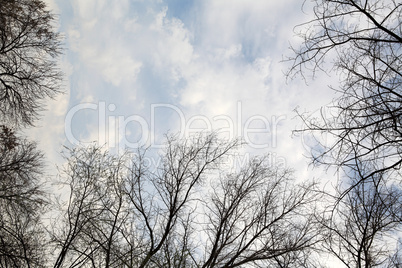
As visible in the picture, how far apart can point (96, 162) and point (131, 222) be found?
84.7 inches

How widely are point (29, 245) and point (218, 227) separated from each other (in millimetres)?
5087

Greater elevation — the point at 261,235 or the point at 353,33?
the point at 353,33

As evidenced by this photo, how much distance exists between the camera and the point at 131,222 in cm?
766

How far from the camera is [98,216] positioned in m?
7.32

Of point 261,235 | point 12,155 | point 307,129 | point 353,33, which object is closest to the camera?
point 353,33

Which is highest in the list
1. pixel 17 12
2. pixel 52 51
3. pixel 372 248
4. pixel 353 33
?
pixel 17 12

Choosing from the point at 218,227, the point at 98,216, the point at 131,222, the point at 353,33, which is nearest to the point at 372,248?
the point at 218,227

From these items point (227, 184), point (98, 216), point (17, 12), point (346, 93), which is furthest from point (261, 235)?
point (17, 12)

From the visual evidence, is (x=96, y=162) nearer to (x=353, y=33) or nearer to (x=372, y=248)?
(x=353, y=33)

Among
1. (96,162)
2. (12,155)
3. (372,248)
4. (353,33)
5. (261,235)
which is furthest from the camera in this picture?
(96,162)

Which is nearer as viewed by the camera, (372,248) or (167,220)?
(372,248)

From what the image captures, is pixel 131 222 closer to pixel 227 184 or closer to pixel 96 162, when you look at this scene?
Result: pixel 96 162

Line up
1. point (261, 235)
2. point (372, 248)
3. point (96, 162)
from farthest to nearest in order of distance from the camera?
1. point (96, 162)
2. point (261, 235)
3. point (372, 248)

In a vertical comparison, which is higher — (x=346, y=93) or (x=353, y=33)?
(x=353, y=33)
